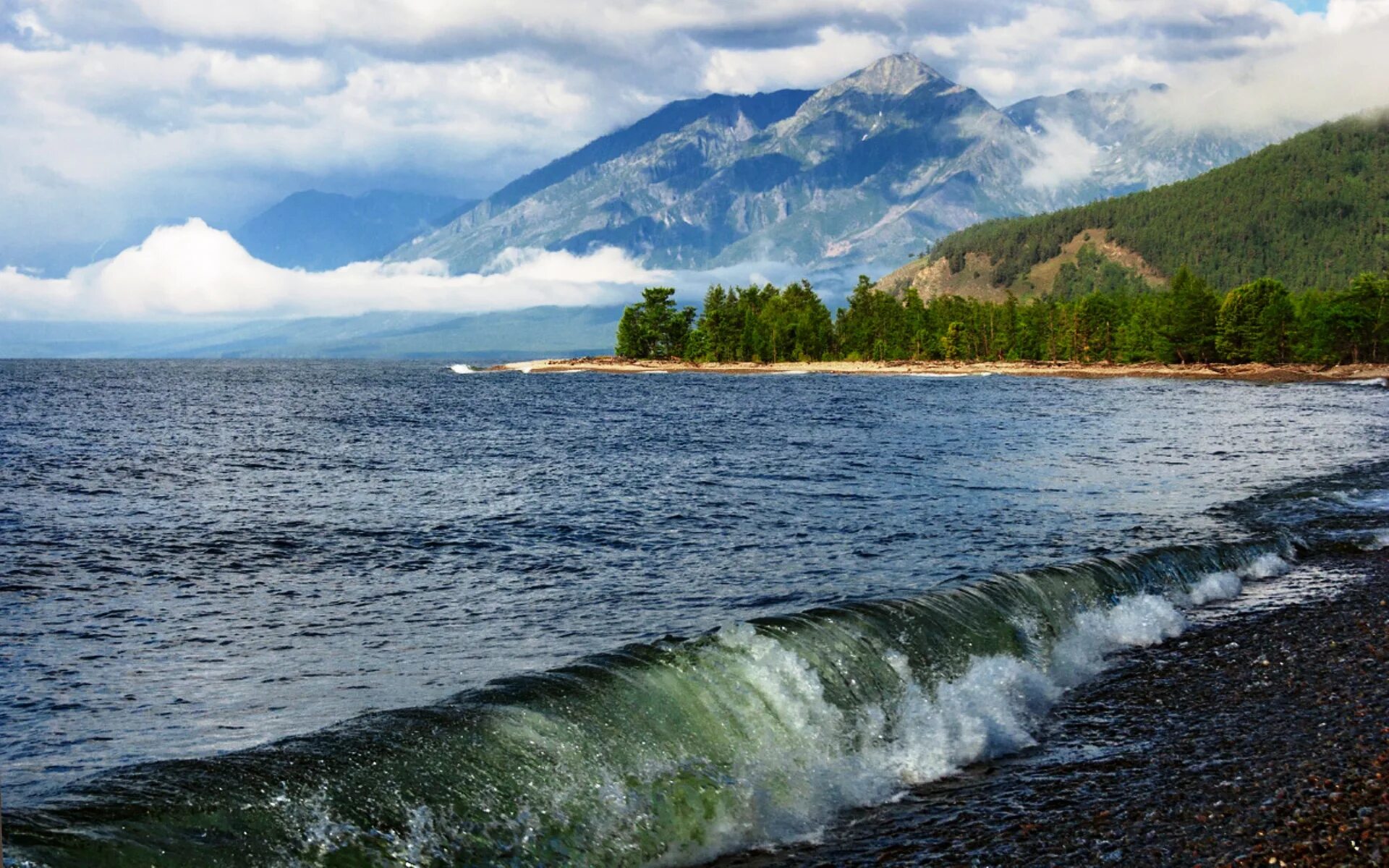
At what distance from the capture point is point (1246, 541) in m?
31.8

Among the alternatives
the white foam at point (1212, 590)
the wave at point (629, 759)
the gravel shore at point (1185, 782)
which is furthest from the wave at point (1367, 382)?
the wave at point (629, 759)

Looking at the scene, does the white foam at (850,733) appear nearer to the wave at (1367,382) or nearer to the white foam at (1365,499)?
the white foam at (1365,499)

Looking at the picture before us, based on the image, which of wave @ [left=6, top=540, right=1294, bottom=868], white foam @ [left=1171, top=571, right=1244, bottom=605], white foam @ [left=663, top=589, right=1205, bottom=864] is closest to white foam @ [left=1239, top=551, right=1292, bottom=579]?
white foam @ [left=1171, top=571, right=1244, bottom=605]

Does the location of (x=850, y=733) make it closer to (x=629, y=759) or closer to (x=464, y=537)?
(x=629, y=759)

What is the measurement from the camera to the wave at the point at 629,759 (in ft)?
39.4

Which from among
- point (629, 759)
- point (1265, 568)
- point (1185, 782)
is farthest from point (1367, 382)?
point (629, 759)

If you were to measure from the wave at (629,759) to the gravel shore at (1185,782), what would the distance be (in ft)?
3.01

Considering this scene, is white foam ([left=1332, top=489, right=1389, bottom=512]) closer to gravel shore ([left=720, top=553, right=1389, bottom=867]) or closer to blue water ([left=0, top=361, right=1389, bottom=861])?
blue water ([left=0, top=361, right=1389, bottom=861])

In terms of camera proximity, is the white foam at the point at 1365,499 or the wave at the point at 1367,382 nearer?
the white foam at the point at 1365,499

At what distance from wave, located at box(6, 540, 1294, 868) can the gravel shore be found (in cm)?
92

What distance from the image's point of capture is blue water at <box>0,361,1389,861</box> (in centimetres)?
1950

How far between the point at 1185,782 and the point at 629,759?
7676 millimetres

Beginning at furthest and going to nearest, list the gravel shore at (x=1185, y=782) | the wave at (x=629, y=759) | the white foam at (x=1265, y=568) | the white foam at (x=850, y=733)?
the white foam at (x=1265, y=568), the white foam at (x=850, y=733), the gravel shore at (x=1185, y=782), the wave at (x=629, y=759)

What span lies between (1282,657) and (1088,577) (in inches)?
232
